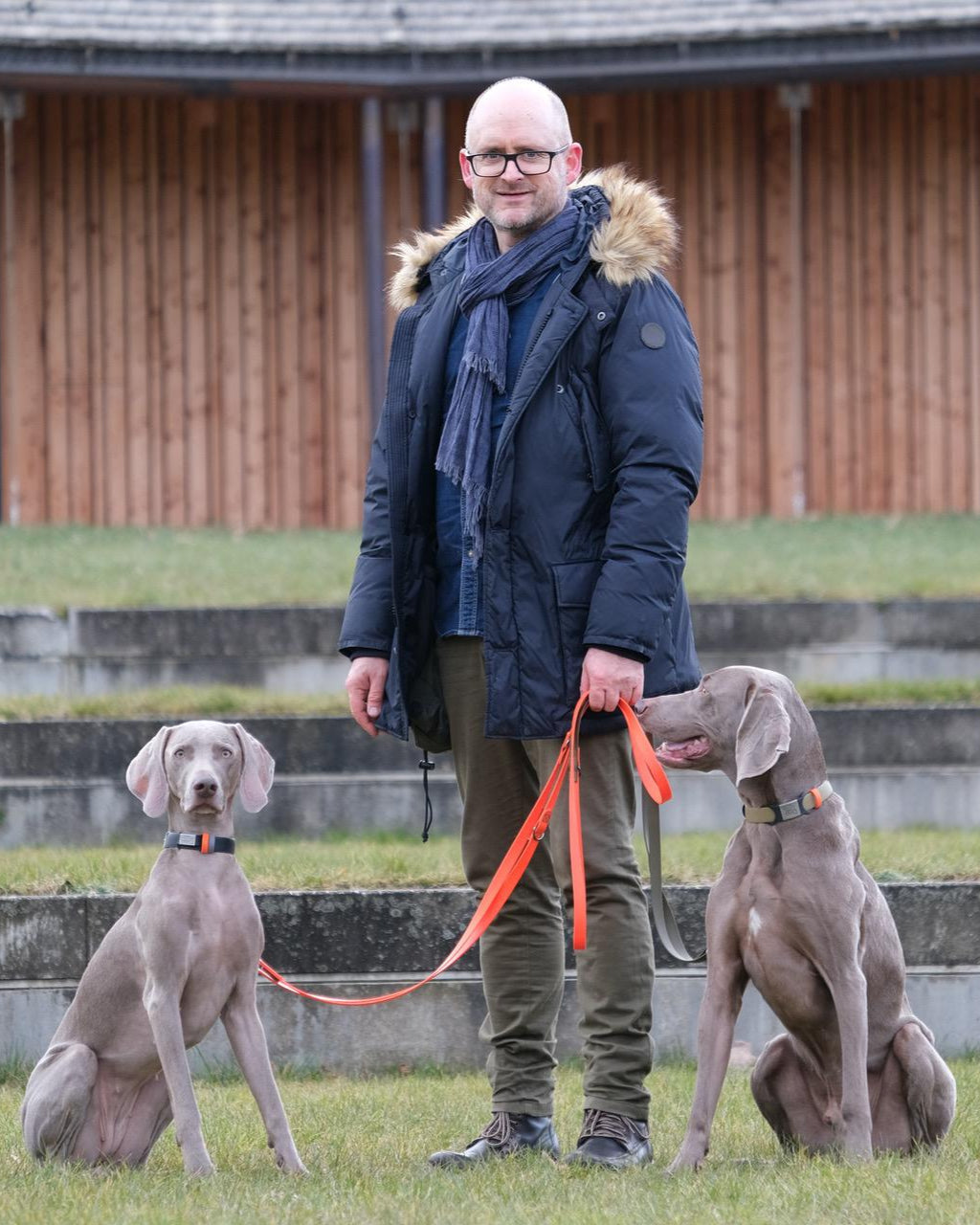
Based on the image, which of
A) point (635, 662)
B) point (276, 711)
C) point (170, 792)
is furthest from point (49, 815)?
point (635, 662)

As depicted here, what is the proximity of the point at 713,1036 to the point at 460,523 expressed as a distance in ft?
4.51

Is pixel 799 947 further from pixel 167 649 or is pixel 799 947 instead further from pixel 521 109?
pixel 167 649

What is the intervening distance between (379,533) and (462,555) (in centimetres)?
30

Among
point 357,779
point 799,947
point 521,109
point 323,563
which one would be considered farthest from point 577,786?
point 323,563

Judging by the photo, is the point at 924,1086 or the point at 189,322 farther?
the point at 189,322

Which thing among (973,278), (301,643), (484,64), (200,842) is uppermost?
(484,64)

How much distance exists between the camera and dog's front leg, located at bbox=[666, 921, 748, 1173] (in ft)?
14.5

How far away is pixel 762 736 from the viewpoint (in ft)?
14.6

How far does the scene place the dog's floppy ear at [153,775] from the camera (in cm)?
455

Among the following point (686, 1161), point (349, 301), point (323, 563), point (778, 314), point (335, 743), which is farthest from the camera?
point (778, 314)

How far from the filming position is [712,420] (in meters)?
16.6

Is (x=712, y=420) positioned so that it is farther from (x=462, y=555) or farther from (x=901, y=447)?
(x=462, y=555)

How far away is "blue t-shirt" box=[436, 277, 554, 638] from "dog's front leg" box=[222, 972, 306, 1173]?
1.01m

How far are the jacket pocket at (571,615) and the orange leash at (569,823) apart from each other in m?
0.08
